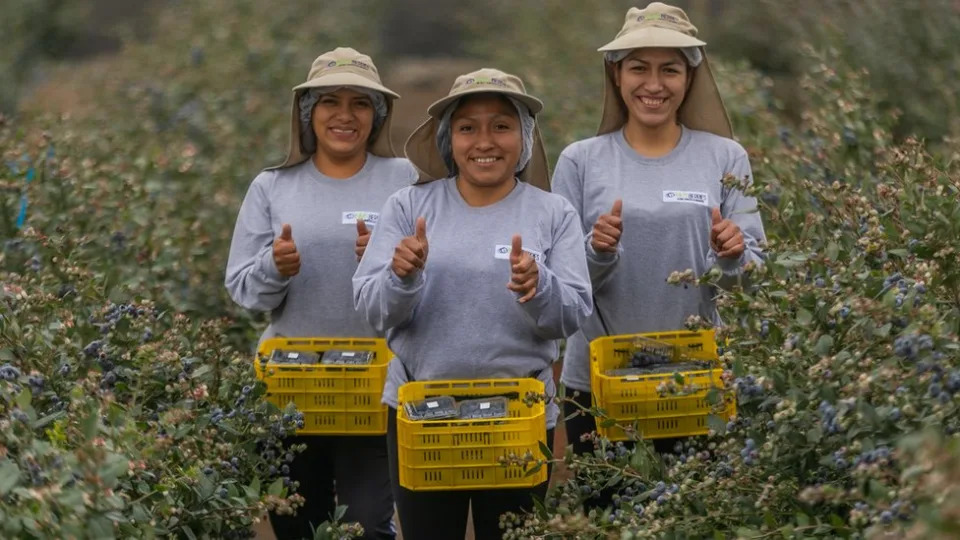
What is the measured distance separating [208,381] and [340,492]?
0.53m

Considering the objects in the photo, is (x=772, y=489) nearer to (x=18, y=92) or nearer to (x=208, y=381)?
(x=208, y=381)

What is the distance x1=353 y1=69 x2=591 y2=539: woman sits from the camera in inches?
175

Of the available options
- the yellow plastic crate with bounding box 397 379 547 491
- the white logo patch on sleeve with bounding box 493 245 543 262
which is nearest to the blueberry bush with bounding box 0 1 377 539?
the yellow plastic crate with bounding box 397 379 547 491

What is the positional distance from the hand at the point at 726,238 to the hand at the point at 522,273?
584 mm

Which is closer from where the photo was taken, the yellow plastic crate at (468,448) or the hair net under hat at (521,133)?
the yellow plastic crate at (468,448)

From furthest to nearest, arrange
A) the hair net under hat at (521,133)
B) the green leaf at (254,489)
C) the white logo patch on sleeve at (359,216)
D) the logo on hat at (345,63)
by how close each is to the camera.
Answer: the logo on hat at (345,63) < the white logo patch on sleeve at (359,216) < the hair net under hat at (521,133) < the green leaf at (254,489)

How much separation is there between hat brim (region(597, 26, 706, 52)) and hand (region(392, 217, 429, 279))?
908mm

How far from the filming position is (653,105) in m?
4.95

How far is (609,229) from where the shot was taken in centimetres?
465

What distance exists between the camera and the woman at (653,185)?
485 cm

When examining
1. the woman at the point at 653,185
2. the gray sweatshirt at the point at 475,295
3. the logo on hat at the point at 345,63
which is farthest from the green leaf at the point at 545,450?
the logo on hat at the point at 345,63

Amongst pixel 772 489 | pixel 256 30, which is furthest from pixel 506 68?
pixel 772 489

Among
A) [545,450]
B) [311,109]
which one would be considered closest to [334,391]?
[545,450]

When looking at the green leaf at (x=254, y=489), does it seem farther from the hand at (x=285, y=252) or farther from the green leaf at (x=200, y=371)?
the hand at (x=285, y=252)
